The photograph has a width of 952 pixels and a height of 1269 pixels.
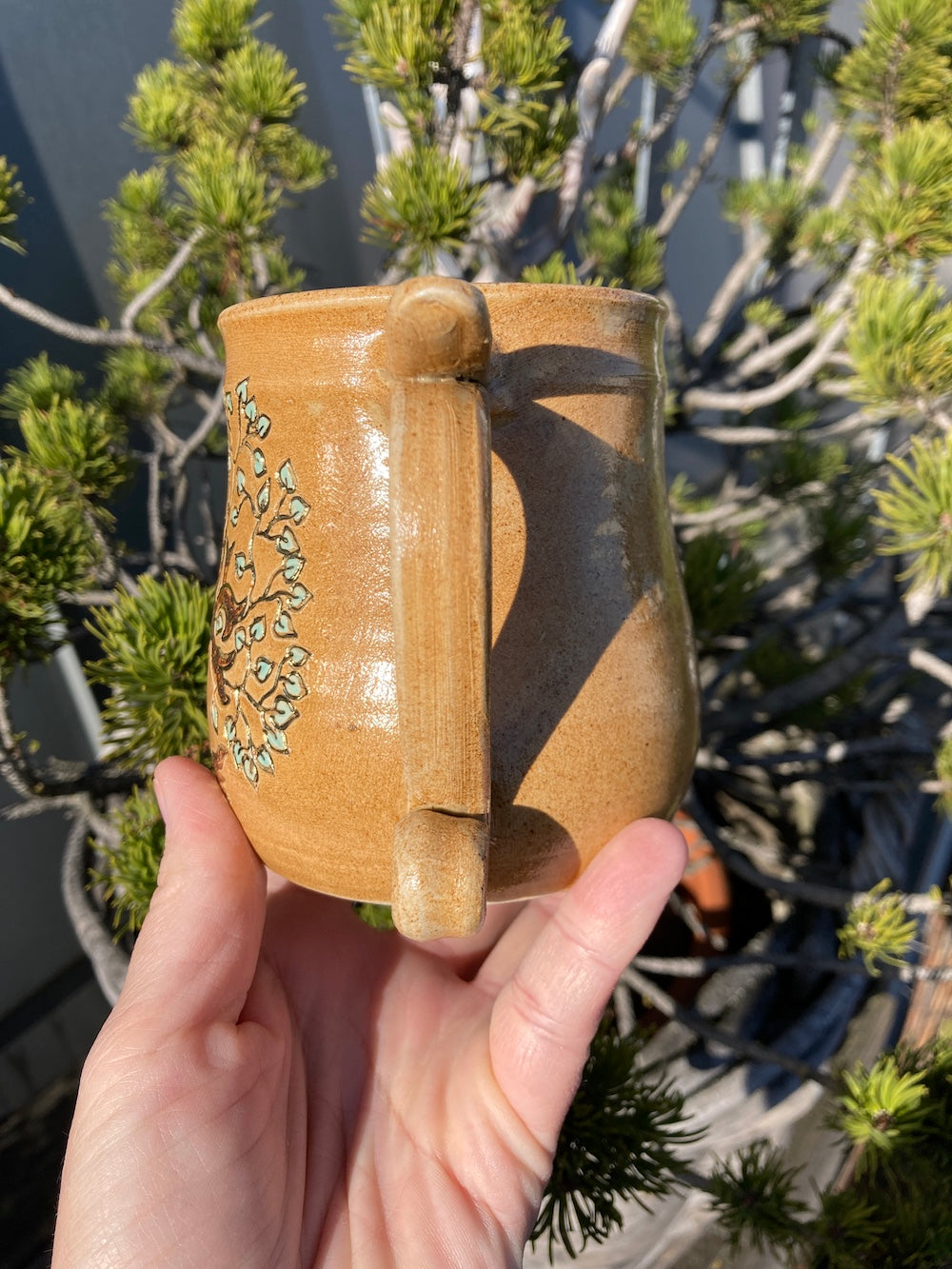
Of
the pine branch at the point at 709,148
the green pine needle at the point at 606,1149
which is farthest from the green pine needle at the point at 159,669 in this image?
the pine branch at the point at 709,148

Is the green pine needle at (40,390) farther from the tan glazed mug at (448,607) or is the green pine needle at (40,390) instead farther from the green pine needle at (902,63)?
the green pine needle at (902,63)

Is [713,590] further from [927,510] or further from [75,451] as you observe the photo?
[75,451]

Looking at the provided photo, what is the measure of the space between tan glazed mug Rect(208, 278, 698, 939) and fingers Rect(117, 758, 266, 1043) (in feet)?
0.15

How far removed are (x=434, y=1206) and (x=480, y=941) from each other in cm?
23

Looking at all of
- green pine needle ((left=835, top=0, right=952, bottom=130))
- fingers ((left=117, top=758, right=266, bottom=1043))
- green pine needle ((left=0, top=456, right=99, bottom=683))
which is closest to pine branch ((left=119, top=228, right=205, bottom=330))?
green pine needle ((left=0, top=456, right=99, bottom=683))

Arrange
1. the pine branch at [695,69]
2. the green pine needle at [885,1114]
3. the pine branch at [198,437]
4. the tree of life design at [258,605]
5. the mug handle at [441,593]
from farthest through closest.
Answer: the pine branch at [695,69]
the pine branch at [198,437]
the green pine needle at [885,1114]
the tree of life design at [258,605]
the mug handle at [441,593]

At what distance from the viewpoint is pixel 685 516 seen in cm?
98

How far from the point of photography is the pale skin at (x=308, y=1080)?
0.43 metres

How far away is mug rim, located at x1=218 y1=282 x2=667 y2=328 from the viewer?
1.22 feet

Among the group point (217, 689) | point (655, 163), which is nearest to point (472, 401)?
point (217, 689)

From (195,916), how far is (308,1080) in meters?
0.19

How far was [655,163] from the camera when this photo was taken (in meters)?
1.75

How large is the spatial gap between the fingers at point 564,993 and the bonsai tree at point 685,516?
0.07 meters

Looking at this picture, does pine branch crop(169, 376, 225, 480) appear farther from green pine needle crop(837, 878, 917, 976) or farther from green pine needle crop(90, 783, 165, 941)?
green pine needle crop(837, 878, 917, 976)
